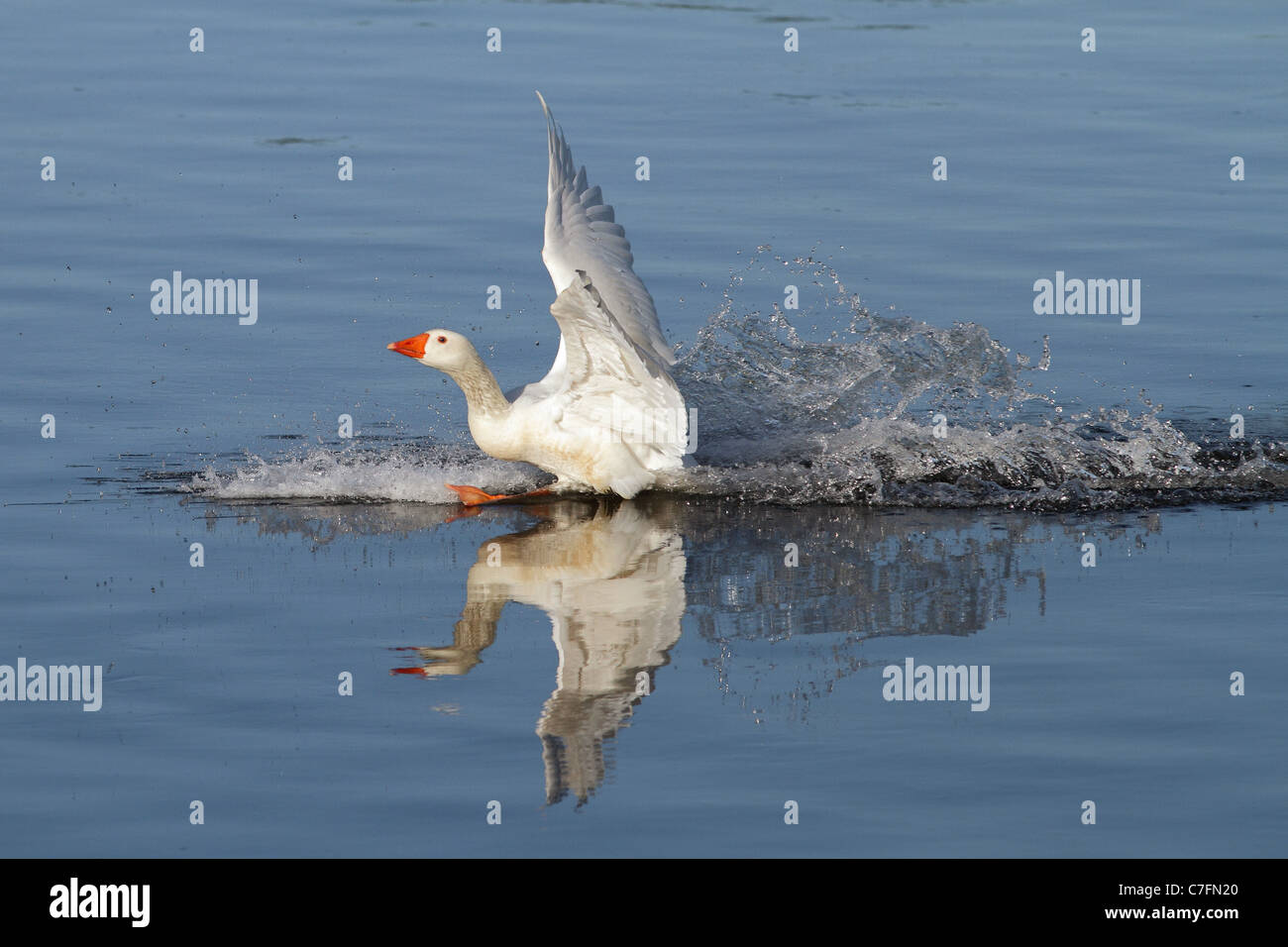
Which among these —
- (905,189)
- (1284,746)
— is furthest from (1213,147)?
(1284,746)

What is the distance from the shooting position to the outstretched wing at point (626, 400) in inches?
351

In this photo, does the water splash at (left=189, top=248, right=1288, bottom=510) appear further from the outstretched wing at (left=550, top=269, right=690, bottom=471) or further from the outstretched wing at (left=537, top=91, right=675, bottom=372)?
the outstretched wing at (left=537, top=91, right=675, bottom=372)

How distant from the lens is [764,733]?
6.36 m

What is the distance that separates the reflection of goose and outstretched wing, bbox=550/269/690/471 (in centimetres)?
34

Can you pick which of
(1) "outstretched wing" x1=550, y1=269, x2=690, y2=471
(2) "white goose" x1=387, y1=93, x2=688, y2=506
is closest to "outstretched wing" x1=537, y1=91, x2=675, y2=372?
(2) "white goose" x1=387, y1=93, x2=688, y2=506

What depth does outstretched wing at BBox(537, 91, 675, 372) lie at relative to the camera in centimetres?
955

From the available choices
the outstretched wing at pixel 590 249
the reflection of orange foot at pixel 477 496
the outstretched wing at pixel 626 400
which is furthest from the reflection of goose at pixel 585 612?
the outstretched wing at pixel 590 249

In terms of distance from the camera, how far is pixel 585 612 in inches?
303

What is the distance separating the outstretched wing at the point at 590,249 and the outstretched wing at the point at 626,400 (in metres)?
0.25

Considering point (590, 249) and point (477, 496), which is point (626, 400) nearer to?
point (477, 496)

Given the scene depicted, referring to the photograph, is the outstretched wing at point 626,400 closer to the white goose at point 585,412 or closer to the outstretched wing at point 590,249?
the white goose at point 585,412

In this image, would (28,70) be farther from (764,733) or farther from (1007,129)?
(764,733)

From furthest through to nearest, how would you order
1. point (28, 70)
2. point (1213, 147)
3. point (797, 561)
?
1. point (28, 70)
2. point (1213, 147)
3. point (797, 561)
